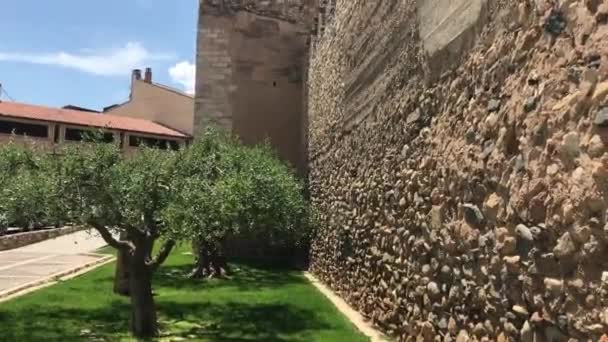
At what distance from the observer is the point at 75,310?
10812 millimetres

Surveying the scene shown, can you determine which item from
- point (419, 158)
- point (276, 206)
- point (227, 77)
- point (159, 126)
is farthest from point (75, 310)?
point (159, 126)

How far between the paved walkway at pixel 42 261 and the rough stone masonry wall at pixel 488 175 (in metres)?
5.51

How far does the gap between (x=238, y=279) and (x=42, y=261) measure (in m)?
7.83

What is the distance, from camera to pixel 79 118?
1507 inches

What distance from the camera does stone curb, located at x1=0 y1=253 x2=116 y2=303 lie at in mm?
12828

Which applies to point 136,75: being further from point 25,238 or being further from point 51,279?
point 51,279

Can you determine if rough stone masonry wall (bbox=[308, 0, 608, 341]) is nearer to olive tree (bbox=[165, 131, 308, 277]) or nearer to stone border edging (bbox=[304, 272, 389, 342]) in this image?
stone border edging (bbox=[304, 272, 389, 342])

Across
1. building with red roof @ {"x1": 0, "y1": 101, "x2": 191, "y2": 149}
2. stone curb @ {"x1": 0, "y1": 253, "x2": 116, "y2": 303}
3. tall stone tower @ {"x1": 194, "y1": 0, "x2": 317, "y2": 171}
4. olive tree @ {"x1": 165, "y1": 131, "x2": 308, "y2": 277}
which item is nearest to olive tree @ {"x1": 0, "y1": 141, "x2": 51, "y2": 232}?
olive tree @ {"x1": 165, "y1": 131, "x2": 308, "y2": 277}

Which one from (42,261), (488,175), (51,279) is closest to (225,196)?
(488,175)

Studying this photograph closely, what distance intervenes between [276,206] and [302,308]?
175 centimetres

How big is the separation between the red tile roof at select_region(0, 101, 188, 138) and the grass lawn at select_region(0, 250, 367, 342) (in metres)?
22.4

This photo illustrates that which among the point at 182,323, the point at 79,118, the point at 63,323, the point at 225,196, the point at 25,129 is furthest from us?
the point at 79,118

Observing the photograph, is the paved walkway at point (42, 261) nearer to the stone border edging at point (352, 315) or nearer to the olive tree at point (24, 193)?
the olive tree at point (24, 193)

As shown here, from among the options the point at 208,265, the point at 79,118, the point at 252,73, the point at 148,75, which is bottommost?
the point at 208,265
